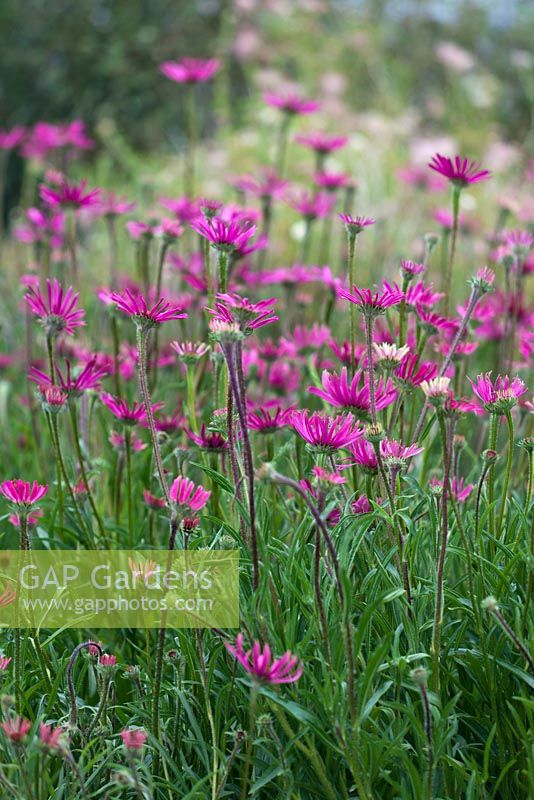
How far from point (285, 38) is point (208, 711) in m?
8.20

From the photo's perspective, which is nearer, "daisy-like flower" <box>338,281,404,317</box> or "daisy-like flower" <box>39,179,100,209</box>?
"daisy-like flower" <box>338,281,404,317</box>

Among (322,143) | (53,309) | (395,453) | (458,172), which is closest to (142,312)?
(53,309)

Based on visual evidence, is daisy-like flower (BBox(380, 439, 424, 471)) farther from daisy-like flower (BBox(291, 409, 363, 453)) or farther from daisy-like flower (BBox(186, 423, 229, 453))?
daisy-like flower (BBox(186, 423, 229, 453))

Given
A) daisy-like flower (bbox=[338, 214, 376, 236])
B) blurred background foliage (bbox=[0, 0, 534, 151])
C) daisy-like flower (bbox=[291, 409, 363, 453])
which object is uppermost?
blurred background foliage (bbox=[0, 0, 534, 151])

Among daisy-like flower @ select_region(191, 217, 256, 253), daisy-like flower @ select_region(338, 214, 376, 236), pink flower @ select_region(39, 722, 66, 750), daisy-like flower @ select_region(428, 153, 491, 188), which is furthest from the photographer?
daisy-like flower @ select_region(428, 153, 491, 188)

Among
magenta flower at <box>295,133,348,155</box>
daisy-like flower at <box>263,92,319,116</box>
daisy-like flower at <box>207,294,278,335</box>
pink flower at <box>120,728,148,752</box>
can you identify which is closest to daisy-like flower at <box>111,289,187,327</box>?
daisy-like flower at <box>207,294,278,335</box>

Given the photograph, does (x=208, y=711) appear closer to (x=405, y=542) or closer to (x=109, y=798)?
(x=109, y=798)

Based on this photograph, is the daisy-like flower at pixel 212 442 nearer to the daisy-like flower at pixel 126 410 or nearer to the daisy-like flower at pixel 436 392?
the daisy-like flower at pixel 126 410

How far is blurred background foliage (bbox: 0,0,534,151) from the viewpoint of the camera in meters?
8.16

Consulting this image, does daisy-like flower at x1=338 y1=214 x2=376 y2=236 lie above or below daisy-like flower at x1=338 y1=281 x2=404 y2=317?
above

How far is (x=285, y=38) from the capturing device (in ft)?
28.0

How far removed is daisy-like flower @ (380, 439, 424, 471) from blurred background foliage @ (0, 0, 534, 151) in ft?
22.2

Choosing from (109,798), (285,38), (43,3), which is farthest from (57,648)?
(43,3)

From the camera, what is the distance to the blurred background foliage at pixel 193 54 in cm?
816
